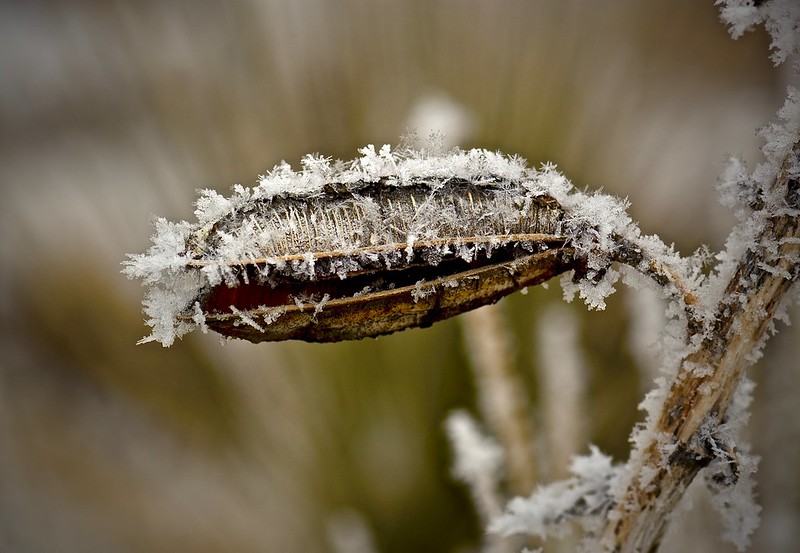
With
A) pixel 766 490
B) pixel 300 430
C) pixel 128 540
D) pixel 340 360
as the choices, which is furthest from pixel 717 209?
pixel 128 540

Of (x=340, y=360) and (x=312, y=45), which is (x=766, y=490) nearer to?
(x=340, y=360)

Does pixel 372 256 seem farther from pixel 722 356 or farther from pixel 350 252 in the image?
pixel 722 356

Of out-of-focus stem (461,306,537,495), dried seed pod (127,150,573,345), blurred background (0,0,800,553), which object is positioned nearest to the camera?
dried seed pod (127,150,573,345)

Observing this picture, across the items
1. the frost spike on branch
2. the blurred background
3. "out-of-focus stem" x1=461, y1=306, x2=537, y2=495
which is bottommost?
the frost spike on branch

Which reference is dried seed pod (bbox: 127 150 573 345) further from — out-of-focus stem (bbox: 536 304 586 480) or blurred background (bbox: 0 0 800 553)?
blurred background (bbox: 0 0 800 553)

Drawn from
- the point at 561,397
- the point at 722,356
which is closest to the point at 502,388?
the point at 561,397

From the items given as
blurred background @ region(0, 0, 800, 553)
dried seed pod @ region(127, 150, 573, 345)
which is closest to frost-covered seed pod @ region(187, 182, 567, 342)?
dried seed pod @ region(127, 150, 573, 345)
